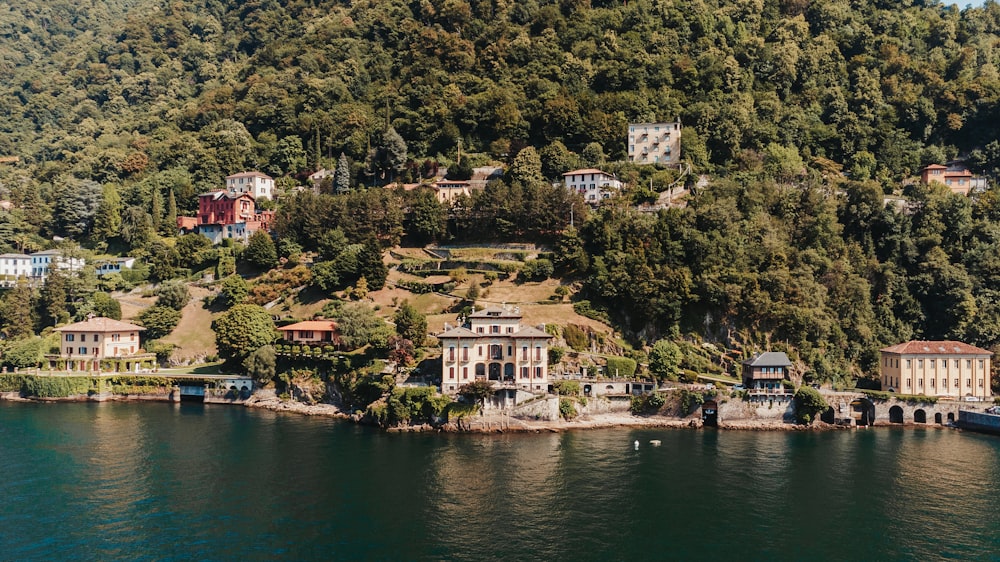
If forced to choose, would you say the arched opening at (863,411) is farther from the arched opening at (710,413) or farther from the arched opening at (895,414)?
the arched opening at (710,413)

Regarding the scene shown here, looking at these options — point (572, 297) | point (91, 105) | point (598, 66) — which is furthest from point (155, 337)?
point (91, 105)

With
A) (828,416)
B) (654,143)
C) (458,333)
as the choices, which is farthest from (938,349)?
(654,143)

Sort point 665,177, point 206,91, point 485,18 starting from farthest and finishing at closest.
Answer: point 206,91
point 485,18
point 665,177

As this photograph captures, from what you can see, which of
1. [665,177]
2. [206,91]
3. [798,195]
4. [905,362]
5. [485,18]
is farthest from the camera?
[206,91]

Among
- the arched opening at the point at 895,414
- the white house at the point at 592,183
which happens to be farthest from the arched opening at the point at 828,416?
the white house at the point at 592,183

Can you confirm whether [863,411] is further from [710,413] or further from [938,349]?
[710,413]

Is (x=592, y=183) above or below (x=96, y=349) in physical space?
above

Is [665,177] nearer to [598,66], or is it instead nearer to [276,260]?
[598,66]
